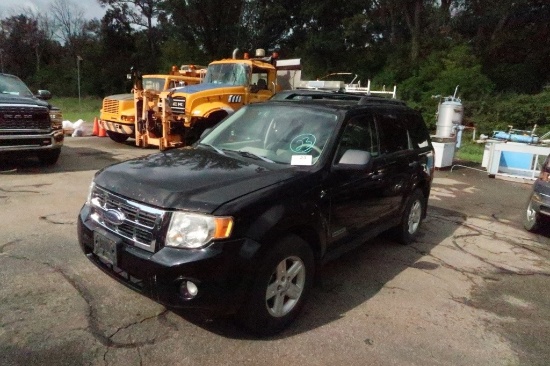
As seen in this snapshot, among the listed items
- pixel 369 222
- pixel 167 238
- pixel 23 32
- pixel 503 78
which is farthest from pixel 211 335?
pixel 23 32

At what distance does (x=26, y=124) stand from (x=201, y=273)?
7046 millimetres

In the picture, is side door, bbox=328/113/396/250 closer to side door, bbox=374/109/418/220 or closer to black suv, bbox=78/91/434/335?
black suv, bbox=78/91/434/335

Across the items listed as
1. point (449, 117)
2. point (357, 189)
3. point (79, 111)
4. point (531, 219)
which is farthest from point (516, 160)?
point (79, 111)

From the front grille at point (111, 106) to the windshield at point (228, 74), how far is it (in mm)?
3048

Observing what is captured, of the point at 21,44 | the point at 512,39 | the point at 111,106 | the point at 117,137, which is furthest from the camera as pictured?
the point at 21,44

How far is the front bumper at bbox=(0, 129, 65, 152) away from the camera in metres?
7.83

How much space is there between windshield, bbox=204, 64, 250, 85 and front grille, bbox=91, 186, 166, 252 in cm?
896

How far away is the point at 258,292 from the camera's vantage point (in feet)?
9.41

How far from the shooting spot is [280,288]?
3121mm

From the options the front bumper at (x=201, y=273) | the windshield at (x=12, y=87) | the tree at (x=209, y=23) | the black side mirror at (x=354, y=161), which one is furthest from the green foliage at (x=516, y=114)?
the tree at (x=209, y=23)

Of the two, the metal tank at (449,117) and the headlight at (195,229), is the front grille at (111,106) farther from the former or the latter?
the headlight at (195,229)

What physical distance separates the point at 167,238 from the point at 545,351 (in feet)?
9.62

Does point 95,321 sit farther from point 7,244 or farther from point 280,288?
point 7,244

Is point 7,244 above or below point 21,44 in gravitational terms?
below
